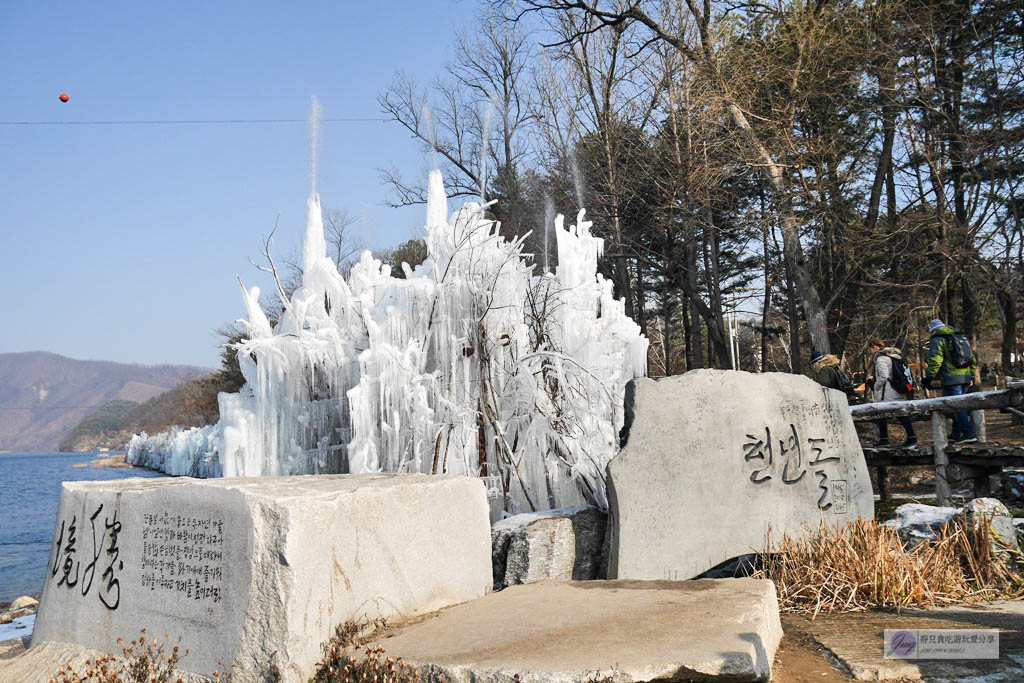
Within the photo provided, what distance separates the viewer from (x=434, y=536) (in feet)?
16.6

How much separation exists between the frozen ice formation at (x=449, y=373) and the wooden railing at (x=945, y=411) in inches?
127

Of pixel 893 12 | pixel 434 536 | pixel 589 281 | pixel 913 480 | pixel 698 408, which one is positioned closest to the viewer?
pixel 434 536

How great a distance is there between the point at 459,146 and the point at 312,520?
22015 millimetres

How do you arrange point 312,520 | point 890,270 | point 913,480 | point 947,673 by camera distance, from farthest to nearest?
1. point 890,270
2. point 913,480
3. point 312,520
4. point 947,673

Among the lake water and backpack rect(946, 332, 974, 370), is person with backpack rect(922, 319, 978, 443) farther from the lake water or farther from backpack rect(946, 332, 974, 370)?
the lake water

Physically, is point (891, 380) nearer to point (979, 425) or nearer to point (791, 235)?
point (979, 425)

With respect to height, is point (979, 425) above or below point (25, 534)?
above

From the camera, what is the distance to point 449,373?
756 cm

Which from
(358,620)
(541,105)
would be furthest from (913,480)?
(541,105)

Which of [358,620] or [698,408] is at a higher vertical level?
[698,408]

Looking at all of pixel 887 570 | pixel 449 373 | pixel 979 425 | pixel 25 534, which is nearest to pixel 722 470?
pixel 887 570

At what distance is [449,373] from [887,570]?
3.91m

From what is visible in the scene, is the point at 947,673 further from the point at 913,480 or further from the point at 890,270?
the point at 890,270
